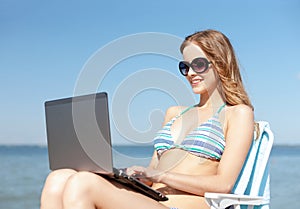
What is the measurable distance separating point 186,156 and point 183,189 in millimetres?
278

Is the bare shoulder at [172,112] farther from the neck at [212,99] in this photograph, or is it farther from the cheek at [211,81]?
the cheek at [211,81]

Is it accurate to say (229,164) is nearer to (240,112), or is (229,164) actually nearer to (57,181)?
(240,112)

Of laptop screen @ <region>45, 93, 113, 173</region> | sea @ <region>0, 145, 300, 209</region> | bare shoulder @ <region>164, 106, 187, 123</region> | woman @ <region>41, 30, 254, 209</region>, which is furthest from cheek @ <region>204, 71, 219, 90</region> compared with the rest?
laptop screen @ <region>45, 93, 113, 173</region>

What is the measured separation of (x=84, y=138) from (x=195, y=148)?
0.62 metres

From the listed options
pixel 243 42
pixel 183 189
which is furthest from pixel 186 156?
pixel 243 42

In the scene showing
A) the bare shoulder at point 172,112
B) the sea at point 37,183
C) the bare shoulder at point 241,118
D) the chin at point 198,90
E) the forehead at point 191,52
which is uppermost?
the forehead at point 191,52

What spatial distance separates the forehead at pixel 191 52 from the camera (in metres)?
2.67

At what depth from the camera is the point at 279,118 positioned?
17141 mm

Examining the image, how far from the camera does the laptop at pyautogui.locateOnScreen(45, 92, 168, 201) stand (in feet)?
6.69

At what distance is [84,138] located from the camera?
2.12 metres

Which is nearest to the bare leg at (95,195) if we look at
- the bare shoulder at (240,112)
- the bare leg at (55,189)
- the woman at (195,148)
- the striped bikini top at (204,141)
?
the woman at (195,148)

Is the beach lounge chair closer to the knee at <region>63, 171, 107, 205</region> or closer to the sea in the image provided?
the sea

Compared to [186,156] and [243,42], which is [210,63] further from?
[243,42]

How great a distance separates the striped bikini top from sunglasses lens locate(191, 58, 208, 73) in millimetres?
196
